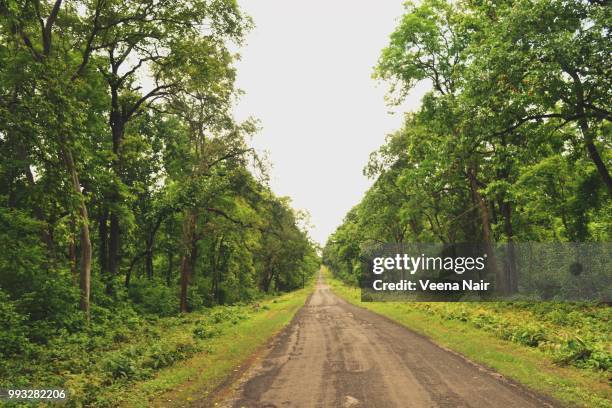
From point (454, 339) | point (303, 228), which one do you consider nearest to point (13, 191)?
point (454, 339)

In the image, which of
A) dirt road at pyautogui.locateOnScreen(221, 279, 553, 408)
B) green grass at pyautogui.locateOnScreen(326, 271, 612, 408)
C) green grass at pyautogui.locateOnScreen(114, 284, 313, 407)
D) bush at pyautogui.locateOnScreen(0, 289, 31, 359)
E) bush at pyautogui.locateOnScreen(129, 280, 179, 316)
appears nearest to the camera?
dirt road at pyautogui.locateOnScreen(221, 279, 553, 408)

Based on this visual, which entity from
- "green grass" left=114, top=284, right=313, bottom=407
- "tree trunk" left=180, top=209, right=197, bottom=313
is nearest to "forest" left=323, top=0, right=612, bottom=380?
"green grass" left=114, top=284, right=313, bottom=407

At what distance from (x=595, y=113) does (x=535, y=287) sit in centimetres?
1688

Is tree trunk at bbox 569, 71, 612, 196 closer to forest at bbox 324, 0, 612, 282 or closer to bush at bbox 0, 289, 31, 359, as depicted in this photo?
forest at bbox 324, 0, 612, 282

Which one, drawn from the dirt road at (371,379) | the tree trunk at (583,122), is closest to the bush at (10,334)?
the dirt road at (371,379)

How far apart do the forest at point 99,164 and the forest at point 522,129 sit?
35.0ft

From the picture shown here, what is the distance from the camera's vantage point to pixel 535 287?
27828 mm

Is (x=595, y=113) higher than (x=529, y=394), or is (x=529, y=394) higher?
(x=595, y=113)

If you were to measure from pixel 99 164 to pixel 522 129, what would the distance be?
20206 mm

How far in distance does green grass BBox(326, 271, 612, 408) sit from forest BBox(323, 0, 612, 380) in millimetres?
404

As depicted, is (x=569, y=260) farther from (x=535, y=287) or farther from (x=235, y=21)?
(x=235, y=21)

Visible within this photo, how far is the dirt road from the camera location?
8008mm

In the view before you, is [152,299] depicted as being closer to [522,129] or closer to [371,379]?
[371,379]

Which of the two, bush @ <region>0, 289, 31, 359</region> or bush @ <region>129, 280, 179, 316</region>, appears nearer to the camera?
bush @ <region>0, 289, 31, 359</region>
